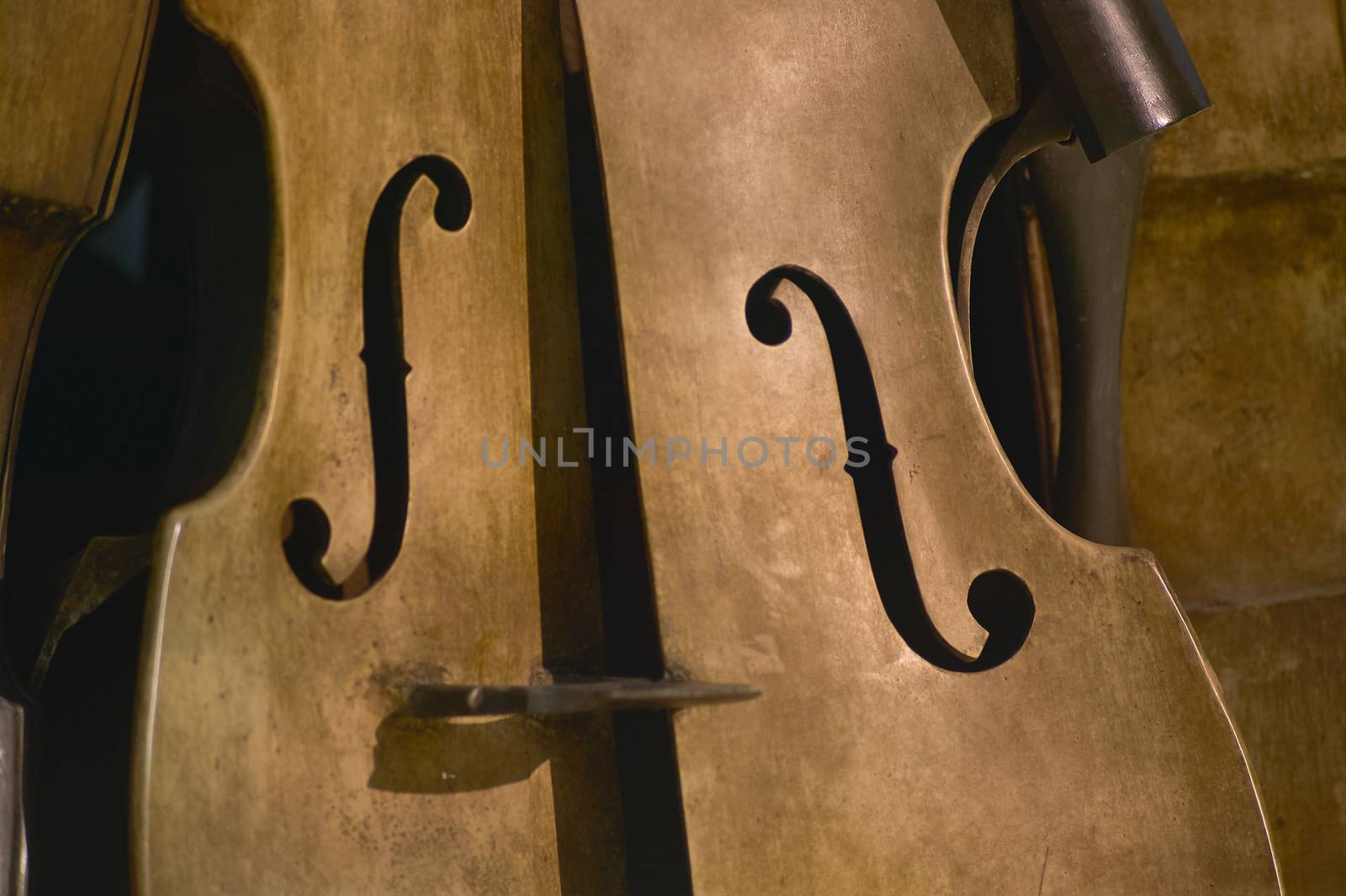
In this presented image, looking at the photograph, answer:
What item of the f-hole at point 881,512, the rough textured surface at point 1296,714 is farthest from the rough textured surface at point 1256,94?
the f-hole at point 881,512

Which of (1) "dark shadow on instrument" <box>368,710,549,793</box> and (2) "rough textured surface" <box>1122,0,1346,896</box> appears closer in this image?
(1) "dark shadow on instrument" <box>368,710,549,793</box>

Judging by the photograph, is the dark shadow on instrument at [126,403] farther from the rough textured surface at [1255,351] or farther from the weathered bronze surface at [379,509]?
the rough textured surface at [1255,351]

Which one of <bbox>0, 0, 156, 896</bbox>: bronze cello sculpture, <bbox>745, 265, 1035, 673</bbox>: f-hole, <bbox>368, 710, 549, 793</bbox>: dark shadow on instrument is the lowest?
<bbox>368, 710, 549, 793</bbox>: dark shadow on instrument

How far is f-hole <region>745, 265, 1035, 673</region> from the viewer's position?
0.70 meters

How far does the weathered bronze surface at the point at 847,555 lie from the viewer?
25.7 inches

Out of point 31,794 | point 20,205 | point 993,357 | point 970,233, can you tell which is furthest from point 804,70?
point 31,794

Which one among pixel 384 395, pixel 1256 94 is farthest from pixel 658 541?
pixel 1256 94

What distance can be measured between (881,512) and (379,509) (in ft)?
1.05

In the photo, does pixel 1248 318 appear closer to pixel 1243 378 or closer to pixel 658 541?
pixel 1243 378

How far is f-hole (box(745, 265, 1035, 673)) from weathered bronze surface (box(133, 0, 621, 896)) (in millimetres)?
148

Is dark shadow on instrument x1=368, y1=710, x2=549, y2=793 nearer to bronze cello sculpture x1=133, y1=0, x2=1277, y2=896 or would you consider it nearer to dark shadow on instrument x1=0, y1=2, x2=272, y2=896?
bronze cello sculpture x1=133, y1=0, x2=1277, y2=896

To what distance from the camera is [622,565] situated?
29.2 inches

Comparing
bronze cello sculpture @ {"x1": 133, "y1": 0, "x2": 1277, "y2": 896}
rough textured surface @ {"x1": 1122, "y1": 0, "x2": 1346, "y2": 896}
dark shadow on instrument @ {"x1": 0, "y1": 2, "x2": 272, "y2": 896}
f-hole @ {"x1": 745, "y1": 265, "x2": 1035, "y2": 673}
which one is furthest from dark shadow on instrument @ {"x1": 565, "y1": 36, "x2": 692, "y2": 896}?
rough textured surface @ {"x1": 1122, "y1": 0, "x2": 1346, "y2": 896}

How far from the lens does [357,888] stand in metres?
0.60
